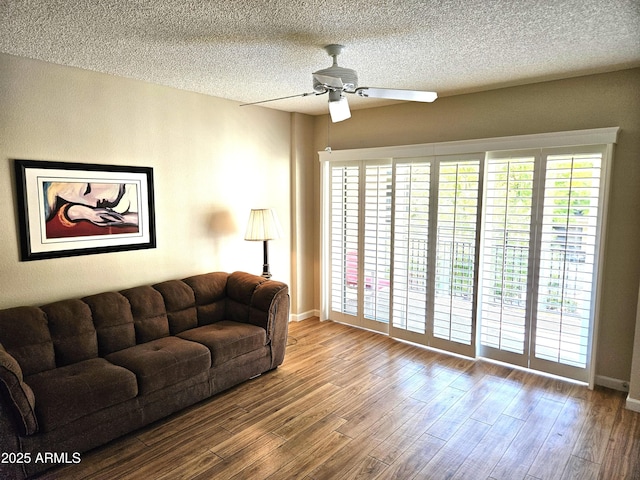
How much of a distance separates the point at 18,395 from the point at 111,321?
0.94 meters

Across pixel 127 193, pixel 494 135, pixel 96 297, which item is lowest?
pixel 96 297

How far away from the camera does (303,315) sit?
210 inches

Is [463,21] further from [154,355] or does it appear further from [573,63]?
[154,355]

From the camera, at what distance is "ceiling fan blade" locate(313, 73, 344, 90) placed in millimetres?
2391

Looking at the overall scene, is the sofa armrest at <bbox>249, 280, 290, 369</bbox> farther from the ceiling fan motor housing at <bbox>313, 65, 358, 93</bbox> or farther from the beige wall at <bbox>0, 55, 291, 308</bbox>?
Result: the ceiling fan motor housing at <bbox>313, 65, 358, 93</bbox>

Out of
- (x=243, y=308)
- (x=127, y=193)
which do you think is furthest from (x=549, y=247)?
(x=127, y=193)

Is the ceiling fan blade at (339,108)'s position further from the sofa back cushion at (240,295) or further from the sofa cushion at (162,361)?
the sofa cushion at (162,361)

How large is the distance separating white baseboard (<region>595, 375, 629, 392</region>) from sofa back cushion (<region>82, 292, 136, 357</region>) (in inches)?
154

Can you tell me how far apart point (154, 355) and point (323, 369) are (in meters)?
1.57

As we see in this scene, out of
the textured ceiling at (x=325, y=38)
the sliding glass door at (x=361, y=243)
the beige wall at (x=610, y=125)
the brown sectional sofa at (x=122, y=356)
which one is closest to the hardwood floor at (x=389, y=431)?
the brown sectional sofa at (x=122, y=356)

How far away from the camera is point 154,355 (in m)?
2.97

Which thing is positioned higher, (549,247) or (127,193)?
(127,193)

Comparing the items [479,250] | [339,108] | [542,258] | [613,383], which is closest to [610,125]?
[542,258]

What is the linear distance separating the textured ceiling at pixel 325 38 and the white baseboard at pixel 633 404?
8.34ft
